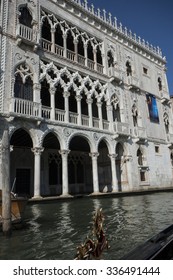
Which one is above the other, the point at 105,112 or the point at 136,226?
the point at 105,112

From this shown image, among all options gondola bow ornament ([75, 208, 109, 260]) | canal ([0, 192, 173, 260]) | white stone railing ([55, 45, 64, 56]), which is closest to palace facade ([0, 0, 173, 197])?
white stone railing ([55, 45, 64, 56])

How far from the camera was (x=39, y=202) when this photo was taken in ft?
38.3

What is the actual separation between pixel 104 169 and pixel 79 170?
2.07m

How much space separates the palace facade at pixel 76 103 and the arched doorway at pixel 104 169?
79mm

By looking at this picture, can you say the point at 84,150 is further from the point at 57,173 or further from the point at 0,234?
the point at 0,234

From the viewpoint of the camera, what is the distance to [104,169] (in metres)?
19.0

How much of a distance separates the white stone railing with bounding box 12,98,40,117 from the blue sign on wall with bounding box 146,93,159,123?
12.6 metres

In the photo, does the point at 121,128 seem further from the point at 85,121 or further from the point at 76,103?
the point at 76,103

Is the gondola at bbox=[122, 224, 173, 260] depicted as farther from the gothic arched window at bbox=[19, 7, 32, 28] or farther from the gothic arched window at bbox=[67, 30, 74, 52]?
the gothic arched window at bbox=[67, 30, 74, 52]

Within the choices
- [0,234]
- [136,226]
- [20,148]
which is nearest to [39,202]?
[20,148]

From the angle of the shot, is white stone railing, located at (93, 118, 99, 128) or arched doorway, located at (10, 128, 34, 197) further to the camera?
white stone railing, located at (93, 118, 99, 128)

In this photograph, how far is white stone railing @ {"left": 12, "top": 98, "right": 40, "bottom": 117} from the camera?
39.9ft

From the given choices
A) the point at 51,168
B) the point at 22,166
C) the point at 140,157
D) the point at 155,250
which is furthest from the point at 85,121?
the point at 155,250
